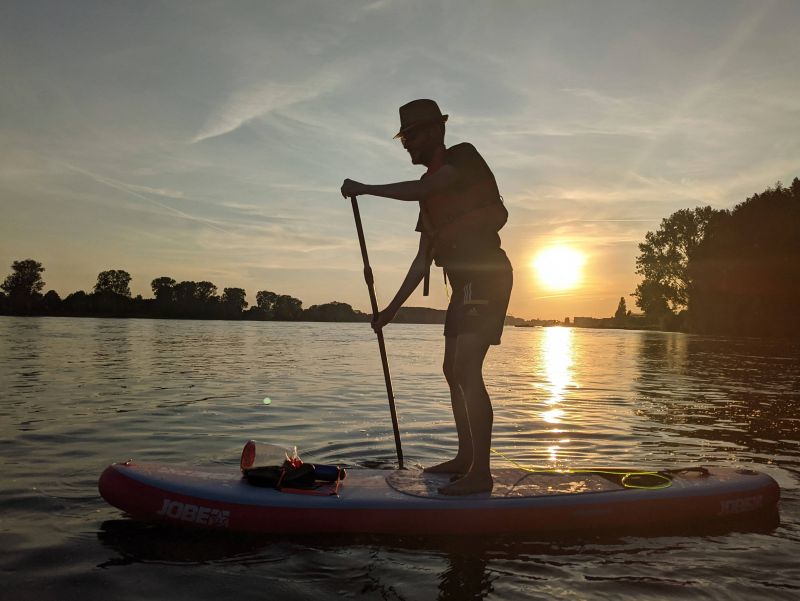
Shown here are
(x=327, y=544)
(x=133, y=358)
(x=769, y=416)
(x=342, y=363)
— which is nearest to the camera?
(x=327, y=544)

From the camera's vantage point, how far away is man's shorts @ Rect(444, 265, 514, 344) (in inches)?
183

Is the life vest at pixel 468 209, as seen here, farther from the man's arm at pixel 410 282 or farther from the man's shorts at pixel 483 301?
the man's arm at pixel 410 282

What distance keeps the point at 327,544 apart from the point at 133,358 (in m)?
18.5

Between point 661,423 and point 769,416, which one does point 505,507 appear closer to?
point 661,423

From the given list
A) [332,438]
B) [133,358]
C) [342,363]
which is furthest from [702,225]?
[332,438]

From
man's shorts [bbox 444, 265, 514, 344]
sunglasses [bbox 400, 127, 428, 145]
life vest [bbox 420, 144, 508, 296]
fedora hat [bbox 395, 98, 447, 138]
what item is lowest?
man's shorts [bbox 444, 265, 514, 344]

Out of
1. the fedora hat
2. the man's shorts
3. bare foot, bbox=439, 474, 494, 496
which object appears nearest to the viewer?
bare foot, bbox=439, 474, 494, 496

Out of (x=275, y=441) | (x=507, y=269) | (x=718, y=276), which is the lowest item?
(x=275, y=441)

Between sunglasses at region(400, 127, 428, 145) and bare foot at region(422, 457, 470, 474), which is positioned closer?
sunglasses at region(400, 127, 428, 145)

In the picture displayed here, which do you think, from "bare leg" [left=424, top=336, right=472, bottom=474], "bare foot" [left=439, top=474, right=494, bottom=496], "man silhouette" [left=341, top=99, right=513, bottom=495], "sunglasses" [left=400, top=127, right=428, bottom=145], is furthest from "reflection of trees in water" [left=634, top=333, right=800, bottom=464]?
"sunglasses" [left=400, top=127, right=428, bottom=145]

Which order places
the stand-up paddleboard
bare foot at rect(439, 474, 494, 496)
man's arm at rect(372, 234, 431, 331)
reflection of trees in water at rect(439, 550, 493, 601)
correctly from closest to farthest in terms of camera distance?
reflection of trees in water at rect(439, 550, 493, 601), the stand-up paddleboard, bare foot at rect(439, 474, 494, 496), man's arm at rect(372, 234, 431, 331)

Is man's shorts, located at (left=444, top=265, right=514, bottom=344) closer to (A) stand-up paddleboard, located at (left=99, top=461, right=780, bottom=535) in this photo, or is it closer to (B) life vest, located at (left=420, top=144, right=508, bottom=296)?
(B) life vest, located at (left=420, top=144, right=508, bottom=296)

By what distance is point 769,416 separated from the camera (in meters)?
10.5

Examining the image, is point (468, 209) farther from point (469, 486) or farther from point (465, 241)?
point (469, 486)
